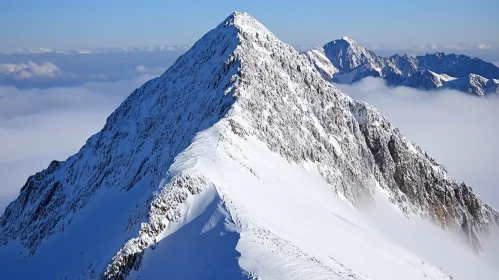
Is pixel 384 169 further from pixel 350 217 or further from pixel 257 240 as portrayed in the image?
pixel 257 240

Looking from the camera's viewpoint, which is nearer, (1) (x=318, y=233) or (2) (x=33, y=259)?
(1) (x=318, y=233)

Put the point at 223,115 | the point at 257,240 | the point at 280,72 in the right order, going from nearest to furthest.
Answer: the point at 257,240, the point at 223,115, the point at 280,72

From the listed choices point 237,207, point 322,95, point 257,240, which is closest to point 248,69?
point 322,95

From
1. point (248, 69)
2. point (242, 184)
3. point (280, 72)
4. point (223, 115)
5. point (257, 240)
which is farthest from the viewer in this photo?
point (280, 72)

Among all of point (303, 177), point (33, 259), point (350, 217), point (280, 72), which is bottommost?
point (33, 259)

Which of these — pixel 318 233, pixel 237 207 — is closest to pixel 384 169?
pixel 318 233

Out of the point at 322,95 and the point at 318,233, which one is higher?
the point at 322,95
